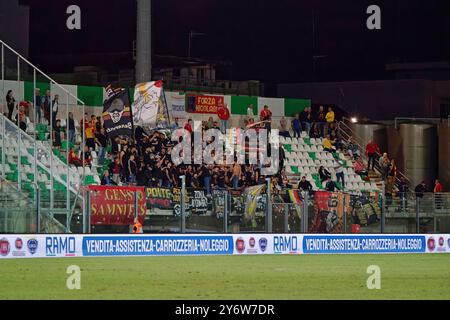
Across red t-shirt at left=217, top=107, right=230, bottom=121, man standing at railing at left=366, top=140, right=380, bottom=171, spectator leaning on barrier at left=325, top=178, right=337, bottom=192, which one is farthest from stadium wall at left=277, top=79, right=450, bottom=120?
red t-shirt at left=217, top=107, right=230, bottom=121

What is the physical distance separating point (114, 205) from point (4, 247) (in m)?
4.47

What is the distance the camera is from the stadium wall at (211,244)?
28.6 m

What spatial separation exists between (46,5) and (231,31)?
29.7ft

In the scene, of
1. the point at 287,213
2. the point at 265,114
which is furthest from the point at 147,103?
the point at 265,114

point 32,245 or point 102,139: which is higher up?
point 102,139

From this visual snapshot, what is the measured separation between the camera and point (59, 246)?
1136 inches

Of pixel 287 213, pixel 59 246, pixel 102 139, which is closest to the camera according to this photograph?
pixel 59 246

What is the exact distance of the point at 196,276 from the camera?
23672 mm

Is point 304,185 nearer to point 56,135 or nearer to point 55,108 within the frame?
point 56,135

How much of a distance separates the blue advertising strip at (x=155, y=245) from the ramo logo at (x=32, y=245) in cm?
146

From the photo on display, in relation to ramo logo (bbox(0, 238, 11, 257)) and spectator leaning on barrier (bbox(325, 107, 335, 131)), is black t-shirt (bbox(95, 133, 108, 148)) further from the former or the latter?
spectator leaning on barrier (bbox(325, 107, 335, 131))

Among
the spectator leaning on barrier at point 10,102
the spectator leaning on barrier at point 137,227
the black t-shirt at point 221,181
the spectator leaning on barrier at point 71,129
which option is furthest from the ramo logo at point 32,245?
the black t-shirt at point 221,181

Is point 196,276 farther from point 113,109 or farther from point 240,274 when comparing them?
point 113,109

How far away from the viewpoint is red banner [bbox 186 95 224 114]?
144ft
